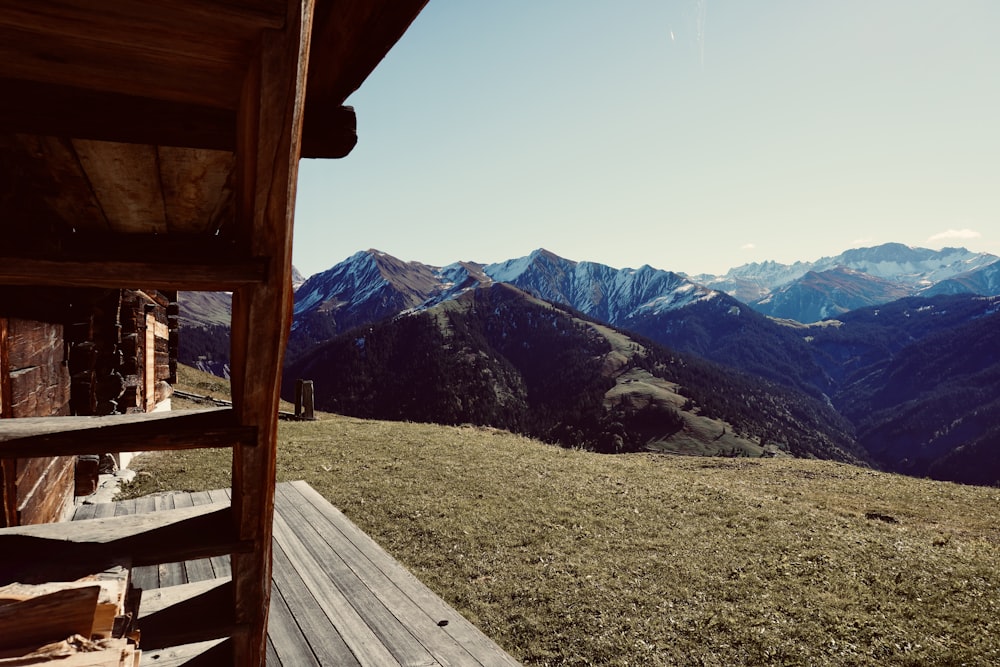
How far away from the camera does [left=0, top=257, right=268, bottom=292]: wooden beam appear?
1.54 metres

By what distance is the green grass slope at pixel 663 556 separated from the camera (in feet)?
21.0

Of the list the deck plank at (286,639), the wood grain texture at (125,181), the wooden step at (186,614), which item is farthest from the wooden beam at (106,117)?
the deck plank at (286,639)

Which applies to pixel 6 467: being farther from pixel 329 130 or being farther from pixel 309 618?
pixel 329 130

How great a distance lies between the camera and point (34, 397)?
4.54 metres

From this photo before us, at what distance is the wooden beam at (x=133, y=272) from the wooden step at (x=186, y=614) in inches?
70.8

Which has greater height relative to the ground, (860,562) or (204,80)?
(204,80)

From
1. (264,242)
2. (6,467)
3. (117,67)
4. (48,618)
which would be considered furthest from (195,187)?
(6,467)

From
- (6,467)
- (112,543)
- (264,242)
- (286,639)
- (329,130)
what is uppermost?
(329,130)

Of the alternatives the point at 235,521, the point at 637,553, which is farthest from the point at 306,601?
the point at 637,553

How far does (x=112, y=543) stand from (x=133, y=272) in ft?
4.30

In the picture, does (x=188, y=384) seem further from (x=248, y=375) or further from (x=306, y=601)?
(x=248, y=375)

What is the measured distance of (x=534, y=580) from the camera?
795 centimetres

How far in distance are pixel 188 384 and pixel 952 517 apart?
40.1 meters

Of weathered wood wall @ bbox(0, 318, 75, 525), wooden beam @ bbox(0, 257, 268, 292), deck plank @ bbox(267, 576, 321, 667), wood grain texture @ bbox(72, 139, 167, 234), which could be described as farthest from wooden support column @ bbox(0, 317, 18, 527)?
wooden beam @ bbox(0, 257, 268, 292)
